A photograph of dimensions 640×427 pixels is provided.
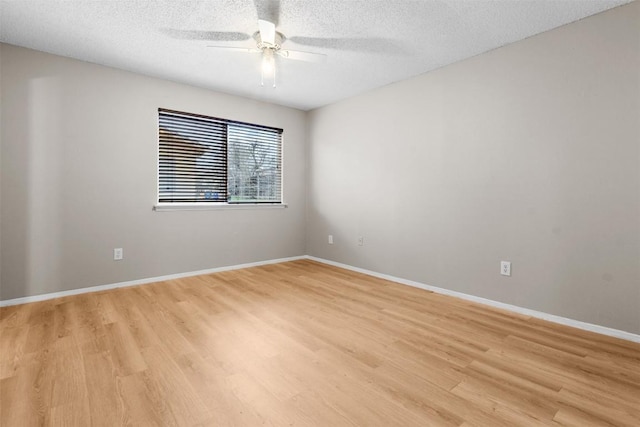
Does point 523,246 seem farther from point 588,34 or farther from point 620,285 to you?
point 588,34

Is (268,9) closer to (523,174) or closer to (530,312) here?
(523,174)

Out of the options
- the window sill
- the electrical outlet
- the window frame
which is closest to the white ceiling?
the window frame

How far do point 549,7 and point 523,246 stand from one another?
5.86 feet

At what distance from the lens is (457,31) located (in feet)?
7.99

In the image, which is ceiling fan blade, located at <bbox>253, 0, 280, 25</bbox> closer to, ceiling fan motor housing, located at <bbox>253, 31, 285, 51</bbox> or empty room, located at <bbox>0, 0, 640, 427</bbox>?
empty room, located at <bbox>0, 0, 640, 427</bbox>

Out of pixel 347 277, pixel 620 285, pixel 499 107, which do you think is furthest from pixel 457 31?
pixel 347 277

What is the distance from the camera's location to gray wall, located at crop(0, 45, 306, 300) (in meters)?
2.72

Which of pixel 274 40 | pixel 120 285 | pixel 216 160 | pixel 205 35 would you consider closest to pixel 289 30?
pixel 274 40

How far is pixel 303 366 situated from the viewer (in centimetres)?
174

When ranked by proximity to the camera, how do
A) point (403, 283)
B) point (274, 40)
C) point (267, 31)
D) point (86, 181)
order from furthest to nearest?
point (403, 283)
point (86, 181)
point (274, 40)
point (267, 31)

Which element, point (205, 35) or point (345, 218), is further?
point (345, 218)

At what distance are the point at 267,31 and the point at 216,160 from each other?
2.07 m

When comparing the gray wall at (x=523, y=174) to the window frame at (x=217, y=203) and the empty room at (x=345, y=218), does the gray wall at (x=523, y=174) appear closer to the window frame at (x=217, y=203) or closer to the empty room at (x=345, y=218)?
the empty room at (x=345, y=218)

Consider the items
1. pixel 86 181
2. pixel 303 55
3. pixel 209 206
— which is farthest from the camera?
pixel 209 206
